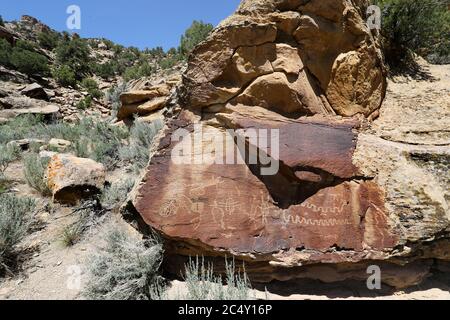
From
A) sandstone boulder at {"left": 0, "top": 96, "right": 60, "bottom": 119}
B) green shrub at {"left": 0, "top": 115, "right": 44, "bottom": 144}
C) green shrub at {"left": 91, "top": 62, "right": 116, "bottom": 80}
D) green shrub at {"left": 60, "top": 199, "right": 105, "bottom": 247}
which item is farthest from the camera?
green shrub at {"left": 91, "top": 62, "right": 116, "bottom": 80}

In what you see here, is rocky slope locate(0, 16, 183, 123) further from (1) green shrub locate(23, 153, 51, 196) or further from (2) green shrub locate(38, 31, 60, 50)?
(1) green shrub locate(23, 153, 51, 196)

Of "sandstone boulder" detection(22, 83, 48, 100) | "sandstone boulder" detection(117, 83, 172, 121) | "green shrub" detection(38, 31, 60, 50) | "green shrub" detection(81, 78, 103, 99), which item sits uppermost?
"green shrub" detection(38, 31, 60, 50)

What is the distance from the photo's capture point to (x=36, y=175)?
13.9 feet

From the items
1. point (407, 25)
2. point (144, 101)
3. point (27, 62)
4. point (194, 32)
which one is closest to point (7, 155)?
point (144, 101)

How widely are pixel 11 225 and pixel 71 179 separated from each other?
86 cm

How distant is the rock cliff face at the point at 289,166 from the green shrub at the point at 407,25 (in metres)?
2.23

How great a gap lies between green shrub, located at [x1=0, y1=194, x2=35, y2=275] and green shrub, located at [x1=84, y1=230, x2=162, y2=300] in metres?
0.91

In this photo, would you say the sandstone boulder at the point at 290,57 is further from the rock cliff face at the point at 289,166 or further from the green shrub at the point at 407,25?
the green shrub at the point at 407,25

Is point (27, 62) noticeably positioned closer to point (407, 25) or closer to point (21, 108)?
point (21, 108)

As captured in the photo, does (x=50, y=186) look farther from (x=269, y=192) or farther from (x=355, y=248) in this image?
(x=355, y=248)

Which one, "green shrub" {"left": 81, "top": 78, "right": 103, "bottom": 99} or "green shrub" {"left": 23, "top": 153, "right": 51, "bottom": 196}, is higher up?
"green shrub" {"left": 81, "top": 78, "right": 103, "bottom": 99}

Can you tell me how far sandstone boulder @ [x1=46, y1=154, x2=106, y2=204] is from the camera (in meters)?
3.83

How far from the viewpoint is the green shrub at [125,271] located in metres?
2.66

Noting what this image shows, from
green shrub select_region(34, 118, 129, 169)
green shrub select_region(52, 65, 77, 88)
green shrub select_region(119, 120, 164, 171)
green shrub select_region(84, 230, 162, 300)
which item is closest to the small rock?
green shrub select_region(34, 118, 129, 169)
